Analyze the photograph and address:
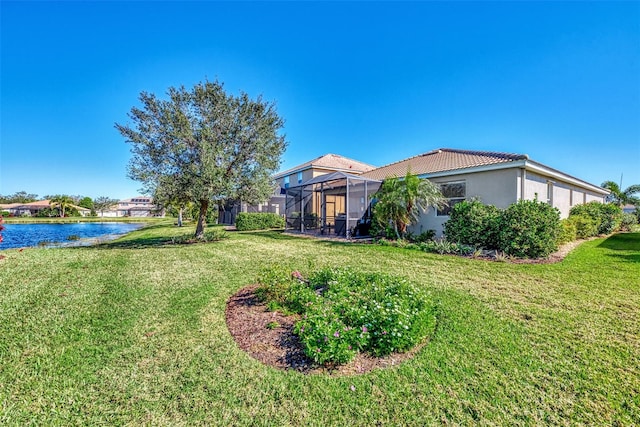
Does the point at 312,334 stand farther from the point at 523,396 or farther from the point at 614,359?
the point at 614,359

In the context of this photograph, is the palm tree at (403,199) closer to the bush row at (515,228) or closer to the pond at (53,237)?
the bush row at (515,228)

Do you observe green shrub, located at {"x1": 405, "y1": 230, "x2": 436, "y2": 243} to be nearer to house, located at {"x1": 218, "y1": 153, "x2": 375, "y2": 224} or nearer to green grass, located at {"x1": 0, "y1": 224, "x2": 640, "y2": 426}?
green grass, located at {"x1": 0, "y1": 224, "x2": 640, "y2": 426}

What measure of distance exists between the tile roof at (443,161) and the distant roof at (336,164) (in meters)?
5.91

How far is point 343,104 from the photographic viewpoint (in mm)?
18266

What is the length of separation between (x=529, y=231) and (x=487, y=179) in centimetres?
332

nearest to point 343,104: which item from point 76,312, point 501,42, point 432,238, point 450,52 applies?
point 450,52

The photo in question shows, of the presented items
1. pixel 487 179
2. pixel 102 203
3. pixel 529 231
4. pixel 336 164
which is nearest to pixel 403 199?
pixel 487 179

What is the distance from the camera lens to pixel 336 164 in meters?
24.0

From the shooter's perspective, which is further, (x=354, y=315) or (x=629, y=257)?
(x=629, y=257)

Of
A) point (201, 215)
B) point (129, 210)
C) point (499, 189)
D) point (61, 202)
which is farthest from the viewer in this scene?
point (129, 210)

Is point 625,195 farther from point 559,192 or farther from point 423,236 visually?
point 423,236

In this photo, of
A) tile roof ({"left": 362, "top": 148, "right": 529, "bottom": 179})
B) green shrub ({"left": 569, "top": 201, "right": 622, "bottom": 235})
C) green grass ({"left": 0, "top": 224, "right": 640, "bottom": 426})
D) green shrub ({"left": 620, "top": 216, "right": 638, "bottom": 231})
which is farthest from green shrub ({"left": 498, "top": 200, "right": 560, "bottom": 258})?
green shrub ({"left": 620, "top": 216, "right": 638, "bottom": 231})

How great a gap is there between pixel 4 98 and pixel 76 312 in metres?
16.5

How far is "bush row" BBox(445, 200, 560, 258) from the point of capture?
320 inches
